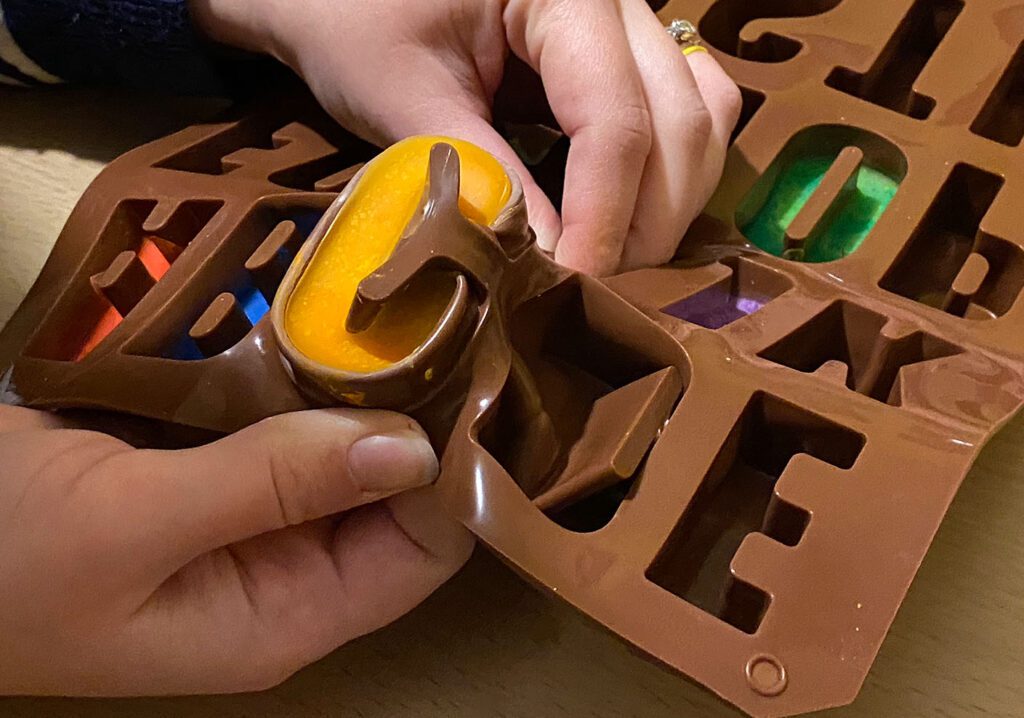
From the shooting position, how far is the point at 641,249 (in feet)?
1.60

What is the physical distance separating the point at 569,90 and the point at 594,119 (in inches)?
1.0

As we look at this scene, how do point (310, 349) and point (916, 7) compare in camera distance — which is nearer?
point (310, 349)

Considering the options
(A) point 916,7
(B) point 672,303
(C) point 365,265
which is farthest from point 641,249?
(A) point 916,7

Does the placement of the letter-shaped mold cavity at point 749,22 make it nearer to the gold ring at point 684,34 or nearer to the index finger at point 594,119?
the gold ring at point 684,34

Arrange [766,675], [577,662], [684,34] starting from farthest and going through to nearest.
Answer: [684,34] → [577,662] → [766,675]

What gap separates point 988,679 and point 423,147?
1.10 ft

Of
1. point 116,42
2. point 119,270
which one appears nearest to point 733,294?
point 119,270

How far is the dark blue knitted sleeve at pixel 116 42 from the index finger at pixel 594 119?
0.75ft

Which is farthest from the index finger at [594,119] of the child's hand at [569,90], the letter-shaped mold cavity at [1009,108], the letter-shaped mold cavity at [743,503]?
the letter-shaped mold cavity at [1009,108]

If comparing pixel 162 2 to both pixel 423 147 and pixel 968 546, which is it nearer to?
pixel 423 147

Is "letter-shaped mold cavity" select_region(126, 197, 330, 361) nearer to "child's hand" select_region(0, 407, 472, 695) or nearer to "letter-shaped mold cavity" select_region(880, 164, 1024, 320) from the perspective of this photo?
"child's hand" select_region(0, 407, 472, 695)

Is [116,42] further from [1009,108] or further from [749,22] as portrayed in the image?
[1009,108]

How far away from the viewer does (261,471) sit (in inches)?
14.7

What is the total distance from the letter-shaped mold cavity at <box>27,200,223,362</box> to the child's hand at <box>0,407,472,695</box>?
0.05 metres
